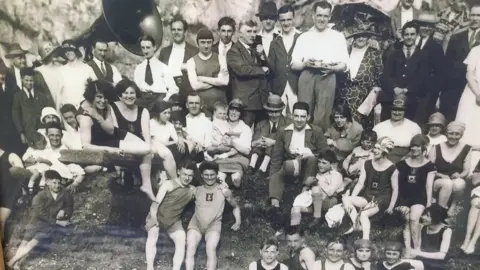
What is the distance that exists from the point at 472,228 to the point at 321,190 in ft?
1.54

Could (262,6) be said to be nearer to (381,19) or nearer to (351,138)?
(381,19)

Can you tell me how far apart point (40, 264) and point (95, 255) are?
198 mm

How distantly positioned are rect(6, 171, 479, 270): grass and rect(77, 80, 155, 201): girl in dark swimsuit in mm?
89

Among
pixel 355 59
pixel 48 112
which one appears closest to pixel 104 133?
pixel 48 112

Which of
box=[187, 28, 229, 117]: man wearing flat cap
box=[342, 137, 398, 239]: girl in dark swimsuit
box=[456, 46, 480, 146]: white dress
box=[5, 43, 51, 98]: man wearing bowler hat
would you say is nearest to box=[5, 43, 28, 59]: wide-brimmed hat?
box=[5, 43, 51, 98]: man wearing bowler hat

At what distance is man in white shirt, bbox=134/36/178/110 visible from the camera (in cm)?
144

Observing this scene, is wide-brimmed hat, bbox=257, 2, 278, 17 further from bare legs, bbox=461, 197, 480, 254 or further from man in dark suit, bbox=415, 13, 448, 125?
bare legs, bbox=461, 197, 480, 254

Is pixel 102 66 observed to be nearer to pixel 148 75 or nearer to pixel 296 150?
pixel 148 75

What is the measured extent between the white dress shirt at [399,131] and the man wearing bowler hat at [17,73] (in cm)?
101

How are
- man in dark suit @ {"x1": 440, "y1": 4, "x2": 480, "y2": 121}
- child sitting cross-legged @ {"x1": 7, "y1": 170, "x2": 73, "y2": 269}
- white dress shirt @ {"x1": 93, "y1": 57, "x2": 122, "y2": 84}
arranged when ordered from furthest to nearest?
child sitting cross-legged @ {"x1": 7, "y1": 170, "x2": 73, "y2": 269}, white dress shirt @ {"x1": 93, "y1": 57, "x2": 122, "y2": 84}, man in dark suit @ {"x1": 440, "y1": 4, "x2": 480, "y2": 121}

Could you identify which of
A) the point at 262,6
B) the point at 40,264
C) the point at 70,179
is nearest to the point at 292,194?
the point at 262,6

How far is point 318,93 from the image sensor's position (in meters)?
1.43

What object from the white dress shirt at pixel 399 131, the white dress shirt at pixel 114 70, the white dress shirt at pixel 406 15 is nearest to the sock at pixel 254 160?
the white dress shirt at pixel 399 131

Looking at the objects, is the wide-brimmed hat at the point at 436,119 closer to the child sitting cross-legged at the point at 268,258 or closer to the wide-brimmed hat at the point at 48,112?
the child sitting cross-legged at the point at 268,258
